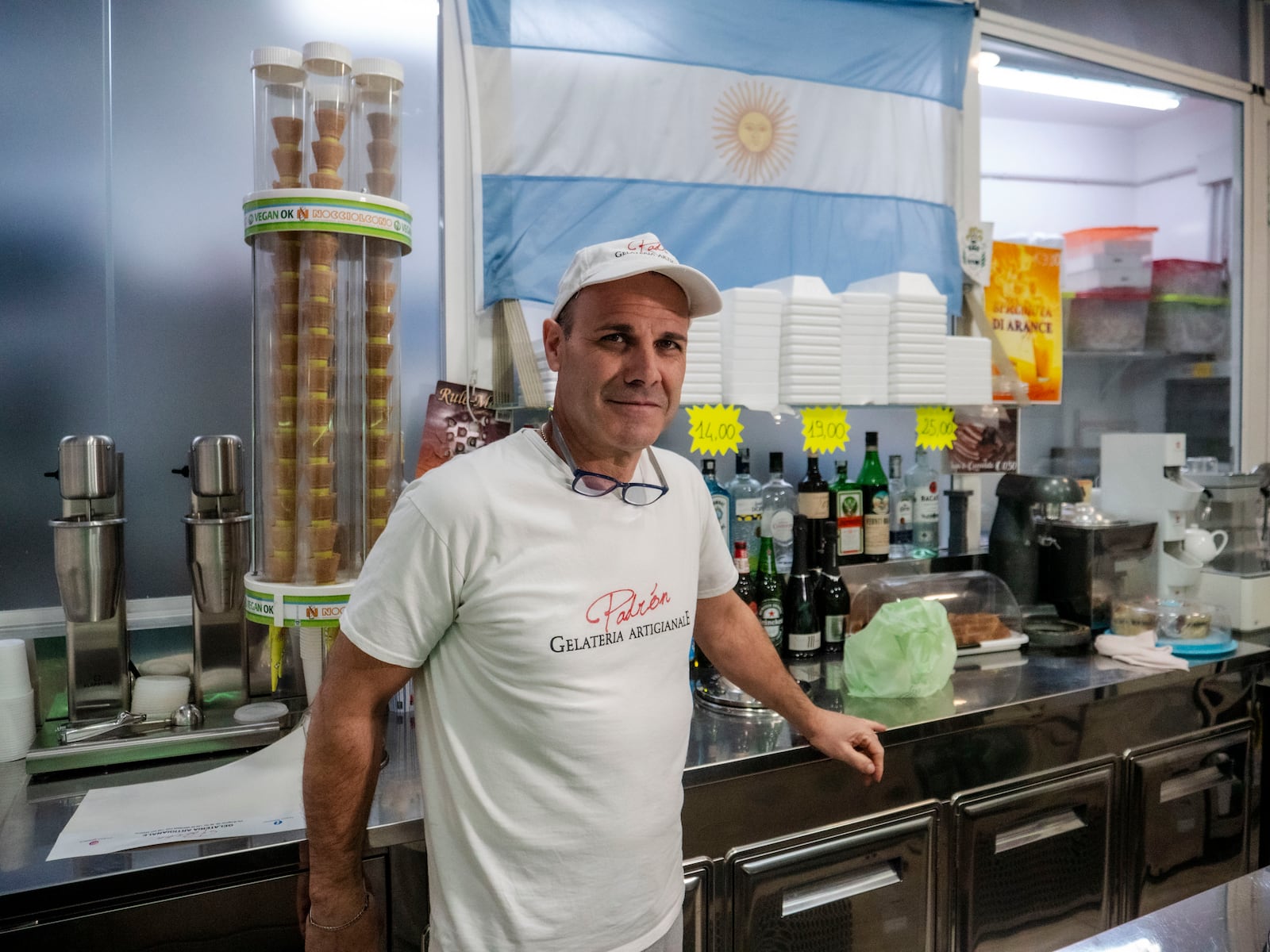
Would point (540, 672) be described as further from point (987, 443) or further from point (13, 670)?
point (987, 443)

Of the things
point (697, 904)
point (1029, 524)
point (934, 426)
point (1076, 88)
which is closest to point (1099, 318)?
point (1076, 88)

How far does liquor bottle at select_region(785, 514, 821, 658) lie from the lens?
2.29 metres

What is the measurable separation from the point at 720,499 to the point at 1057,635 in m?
1.00

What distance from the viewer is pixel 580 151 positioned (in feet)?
7.30

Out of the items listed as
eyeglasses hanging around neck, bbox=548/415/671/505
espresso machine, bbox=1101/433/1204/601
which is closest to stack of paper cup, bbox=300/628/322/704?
eyeglasses hanging around neck, bbox=548/415/671/505

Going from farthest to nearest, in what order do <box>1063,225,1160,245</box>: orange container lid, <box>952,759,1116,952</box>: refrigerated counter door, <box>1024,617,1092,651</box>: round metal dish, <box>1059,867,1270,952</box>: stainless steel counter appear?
<box>1063,225,1160,245</box>: orange container lid
<box>1024,617,1092,651</box>: round metal dish
<box>952,759,1116,952</box>: refrigerated counter door
<box>1059,867,1270,952</box>: stainless steel counter

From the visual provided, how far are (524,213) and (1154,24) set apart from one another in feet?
8.79

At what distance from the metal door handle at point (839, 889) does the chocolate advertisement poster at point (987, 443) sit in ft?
4.56

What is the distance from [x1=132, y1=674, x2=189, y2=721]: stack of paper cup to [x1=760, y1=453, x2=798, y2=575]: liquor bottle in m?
1.40

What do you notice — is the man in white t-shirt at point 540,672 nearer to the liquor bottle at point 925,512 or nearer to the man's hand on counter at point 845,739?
the man's hand on counter at point 845,739

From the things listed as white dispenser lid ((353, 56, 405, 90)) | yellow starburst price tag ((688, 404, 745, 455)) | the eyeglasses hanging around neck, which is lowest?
the eyeglasses hanging around neck

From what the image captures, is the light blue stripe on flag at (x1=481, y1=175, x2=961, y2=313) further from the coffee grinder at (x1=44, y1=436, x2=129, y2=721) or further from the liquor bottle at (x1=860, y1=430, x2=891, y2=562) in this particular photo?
the coffee grinder at (x1=44, y1=436, x2=129, y2=721)

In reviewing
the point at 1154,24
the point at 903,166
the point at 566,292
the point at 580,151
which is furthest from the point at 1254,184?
the point at 566,292

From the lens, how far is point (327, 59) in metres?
1.62
